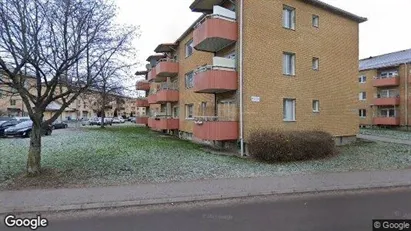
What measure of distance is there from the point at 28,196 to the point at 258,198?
210 inches

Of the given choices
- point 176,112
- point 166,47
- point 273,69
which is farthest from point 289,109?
point 166,47

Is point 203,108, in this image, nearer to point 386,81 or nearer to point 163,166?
point 163,166

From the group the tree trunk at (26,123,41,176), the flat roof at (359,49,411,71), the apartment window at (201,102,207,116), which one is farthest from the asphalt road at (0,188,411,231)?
the flat roof at (359,49,411,71)

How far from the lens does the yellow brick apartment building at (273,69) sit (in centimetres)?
1470

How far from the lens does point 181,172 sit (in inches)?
389

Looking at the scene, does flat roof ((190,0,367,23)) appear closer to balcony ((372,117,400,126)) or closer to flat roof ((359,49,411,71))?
flat roof ((359,49,411,71))

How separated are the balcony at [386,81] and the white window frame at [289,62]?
25034mm

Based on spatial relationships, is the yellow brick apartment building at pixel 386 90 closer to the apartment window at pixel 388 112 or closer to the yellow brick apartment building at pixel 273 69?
the apartment window at pixel 388 112

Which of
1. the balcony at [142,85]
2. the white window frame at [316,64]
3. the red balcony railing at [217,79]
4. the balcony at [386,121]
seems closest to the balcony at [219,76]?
the red balcony railing at [217,79]

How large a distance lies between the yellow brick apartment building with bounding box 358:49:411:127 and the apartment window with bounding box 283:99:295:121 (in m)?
24.9

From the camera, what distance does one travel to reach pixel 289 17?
648 inches

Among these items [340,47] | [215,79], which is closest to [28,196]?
[215,79]

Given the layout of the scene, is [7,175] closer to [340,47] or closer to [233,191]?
[233,191]

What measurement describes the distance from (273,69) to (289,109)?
2.38m
